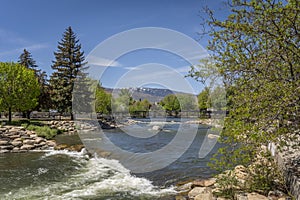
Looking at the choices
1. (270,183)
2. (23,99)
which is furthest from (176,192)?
(23,99)

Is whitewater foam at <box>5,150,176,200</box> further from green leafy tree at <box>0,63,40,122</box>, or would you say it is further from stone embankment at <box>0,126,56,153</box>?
green leafy tree at <box>0,63,40,122</box>

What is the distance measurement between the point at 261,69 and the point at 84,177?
738 cm

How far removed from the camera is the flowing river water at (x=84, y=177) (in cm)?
717

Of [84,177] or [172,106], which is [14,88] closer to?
[84,177]

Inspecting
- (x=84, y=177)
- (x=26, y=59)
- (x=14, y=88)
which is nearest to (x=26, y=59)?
(x=26, y=59)

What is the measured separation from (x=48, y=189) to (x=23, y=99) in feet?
54.2

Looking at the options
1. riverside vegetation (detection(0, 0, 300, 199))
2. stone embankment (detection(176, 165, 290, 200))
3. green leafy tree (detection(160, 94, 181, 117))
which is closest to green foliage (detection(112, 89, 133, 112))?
green leafy tree (detection(160, 94, 181, 117))

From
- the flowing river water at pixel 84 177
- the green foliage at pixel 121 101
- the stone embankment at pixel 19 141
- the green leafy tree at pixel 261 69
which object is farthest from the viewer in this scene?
the green foliage at pixel 121 101

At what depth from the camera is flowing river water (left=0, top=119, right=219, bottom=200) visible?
282 inches

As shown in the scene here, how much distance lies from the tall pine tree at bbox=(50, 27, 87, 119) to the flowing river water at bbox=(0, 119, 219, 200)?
53.9 feet

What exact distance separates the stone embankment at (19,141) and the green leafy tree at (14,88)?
4.78 meters

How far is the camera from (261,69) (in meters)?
4.32

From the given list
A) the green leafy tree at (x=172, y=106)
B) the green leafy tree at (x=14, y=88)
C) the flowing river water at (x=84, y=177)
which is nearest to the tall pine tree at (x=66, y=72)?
the green leafy tree at (x=14, y=88)

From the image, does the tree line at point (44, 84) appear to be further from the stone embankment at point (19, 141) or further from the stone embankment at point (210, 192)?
the stone embankment at point (210, 192)
